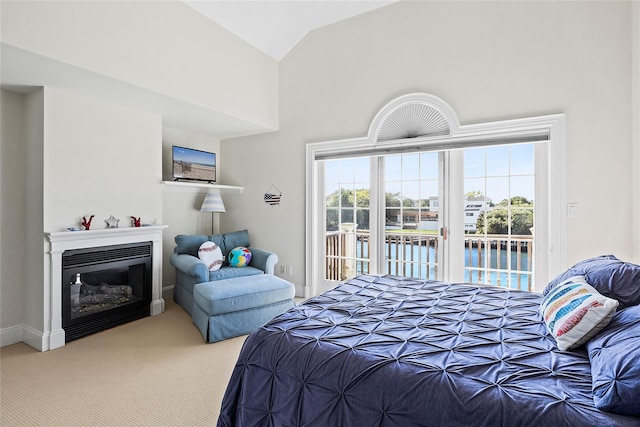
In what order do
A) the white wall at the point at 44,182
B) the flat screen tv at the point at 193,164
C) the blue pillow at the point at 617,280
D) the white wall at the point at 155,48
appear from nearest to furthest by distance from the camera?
the blue pillow at the point at 617,280 → the white wall at the point at 155,48 → the white wall at the point at 44,182 → the flat screen tv at the point at 193,164

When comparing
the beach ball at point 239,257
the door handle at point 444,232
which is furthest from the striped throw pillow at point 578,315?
the beach ball at point 239,257

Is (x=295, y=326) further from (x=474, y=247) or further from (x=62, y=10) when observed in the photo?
(x=62, y=10)

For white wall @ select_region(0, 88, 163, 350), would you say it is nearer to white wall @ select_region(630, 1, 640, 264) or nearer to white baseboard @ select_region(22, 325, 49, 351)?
white baseboard @ select_region(22, 325, 49, 351)

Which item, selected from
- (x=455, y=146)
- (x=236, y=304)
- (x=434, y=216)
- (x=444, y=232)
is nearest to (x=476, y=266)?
(x=444, y=232)

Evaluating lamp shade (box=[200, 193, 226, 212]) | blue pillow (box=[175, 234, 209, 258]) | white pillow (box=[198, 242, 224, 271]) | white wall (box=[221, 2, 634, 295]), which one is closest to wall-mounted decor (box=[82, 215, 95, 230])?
blue pillow (box=[175, 234, 209, 258])

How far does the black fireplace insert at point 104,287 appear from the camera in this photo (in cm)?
295

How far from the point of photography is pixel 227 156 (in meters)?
5.00

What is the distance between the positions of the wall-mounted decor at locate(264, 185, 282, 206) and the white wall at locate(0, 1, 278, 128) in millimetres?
896

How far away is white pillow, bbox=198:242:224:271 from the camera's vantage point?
3.74 m

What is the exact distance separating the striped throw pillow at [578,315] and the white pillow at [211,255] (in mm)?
3211

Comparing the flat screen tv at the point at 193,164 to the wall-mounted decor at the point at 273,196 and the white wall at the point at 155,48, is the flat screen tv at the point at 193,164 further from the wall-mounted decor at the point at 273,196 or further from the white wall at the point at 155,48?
the white wall at the point at 155,48

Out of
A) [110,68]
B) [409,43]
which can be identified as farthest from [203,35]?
[409,43]

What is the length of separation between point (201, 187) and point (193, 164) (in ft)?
1.21

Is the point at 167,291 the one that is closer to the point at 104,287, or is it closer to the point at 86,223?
the point at 104,287
